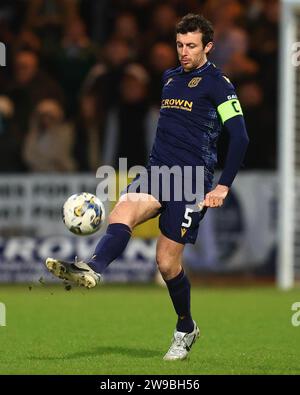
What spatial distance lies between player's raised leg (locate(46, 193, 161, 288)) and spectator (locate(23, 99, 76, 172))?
724 cm

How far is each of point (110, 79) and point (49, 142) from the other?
1179 mm

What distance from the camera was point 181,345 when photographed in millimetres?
7746

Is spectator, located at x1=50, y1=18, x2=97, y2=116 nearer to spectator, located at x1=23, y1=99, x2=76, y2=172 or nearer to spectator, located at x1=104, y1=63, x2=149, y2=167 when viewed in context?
spectator, located at x1=23, y1=99, x2=76, y2=172

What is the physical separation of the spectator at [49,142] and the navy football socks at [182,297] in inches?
282

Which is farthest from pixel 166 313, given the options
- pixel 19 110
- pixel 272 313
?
pixel 19 110

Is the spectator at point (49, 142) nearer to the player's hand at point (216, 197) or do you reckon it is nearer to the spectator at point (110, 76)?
the spectator at point (110, 76)

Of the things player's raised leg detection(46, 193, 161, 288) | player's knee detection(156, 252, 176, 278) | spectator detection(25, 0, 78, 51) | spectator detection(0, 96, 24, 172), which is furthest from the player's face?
spectator detection(25, 0, 78, 51)

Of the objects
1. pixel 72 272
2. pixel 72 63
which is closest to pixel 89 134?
pixel 72 63

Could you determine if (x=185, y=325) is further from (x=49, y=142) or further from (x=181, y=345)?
(x=49, y=142)

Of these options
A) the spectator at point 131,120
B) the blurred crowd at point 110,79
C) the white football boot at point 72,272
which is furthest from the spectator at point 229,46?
the white football boot at point 72,272

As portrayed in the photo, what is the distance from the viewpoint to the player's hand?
734 cm

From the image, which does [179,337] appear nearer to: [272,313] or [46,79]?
[272,313]

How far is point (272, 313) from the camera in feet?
36.2

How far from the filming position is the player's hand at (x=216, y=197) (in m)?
7.34
